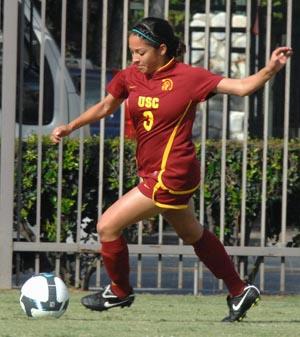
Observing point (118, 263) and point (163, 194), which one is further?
point (118, 263)

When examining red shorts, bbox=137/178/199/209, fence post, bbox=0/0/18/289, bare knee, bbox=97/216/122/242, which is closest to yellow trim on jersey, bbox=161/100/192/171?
red shorts, bbox=137/178/199/209

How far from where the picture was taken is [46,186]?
9.95 meters

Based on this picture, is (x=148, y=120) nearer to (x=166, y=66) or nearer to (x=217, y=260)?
(x=166, y=66)

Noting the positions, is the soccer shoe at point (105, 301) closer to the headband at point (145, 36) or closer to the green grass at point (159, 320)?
the green grass at point (159, 320)

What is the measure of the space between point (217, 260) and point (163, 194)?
59cm

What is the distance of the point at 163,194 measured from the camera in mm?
7555

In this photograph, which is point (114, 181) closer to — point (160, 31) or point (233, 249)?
point (233, 249)

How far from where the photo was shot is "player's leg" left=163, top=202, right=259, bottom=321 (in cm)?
779

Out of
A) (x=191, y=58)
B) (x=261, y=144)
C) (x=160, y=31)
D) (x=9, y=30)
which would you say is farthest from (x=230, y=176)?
(x=160, y=31)

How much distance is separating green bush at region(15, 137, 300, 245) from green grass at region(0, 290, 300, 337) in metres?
0.61

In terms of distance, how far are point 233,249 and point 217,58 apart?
185 cm

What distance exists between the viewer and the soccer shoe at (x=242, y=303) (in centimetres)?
784

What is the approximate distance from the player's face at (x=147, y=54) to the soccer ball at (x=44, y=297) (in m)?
1.30

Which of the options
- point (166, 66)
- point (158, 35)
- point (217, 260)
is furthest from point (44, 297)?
point (158, 35)
